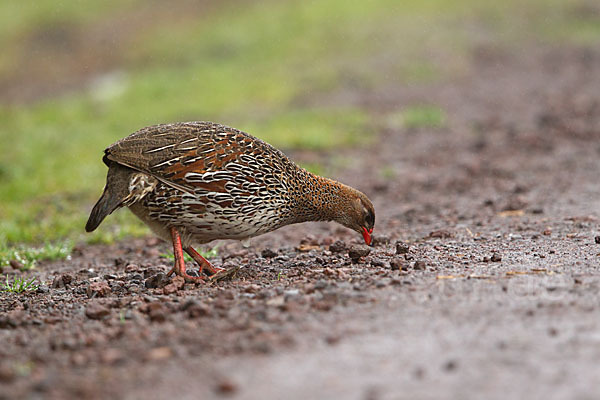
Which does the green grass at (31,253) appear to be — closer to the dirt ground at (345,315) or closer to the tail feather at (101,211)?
the dirt ground at (345,315)

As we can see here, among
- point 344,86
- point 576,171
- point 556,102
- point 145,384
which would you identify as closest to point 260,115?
point 344,86

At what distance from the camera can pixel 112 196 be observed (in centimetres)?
570

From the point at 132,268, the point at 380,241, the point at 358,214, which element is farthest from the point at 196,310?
the point at 380,241

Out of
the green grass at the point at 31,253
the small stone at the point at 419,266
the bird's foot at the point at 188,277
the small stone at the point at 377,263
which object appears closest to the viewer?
the small stone at the point at 419,266

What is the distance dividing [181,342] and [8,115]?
14.8 m

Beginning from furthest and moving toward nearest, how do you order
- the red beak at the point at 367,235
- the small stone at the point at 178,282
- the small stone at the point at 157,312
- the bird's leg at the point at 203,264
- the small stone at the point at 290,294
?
the red beak at the point at 367,235 → the bird's leg at the point at 203,264 → the small stone at the point at 178,282 → the small stone at the point at 290,294 → the small stone at the point at 157,312

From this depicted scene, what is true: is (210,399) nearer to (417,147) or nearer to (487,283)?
(487,283)

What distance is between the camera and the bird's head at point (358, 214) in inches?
260

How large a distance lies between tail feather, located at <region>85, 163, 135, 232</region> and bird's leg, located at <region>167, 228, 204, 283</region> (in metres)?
0.53

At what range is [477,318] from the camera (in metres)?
4.09

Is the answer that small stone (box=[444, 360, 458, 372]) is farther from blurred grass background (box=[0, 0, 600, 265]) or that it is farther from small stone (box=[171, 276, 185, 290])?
blurred grass background (box=[0, 0, 600, 265])

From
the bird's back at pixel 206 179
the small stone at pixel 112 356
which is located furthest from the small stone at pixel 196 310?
the bird's back at pixel 206 179

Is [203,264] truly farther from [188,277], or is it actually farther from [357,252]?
[357,252]

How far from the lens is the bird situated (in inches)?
227
